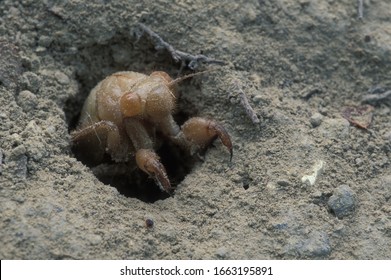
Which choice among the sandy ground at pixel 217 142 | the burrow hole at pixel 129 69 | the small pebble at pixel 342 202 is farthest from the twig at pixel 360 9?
the small pebble at pixel 342 202

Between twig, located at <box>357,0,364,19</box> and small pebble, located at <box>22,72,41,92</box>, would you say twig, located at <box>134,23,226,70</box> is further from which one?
twig, located at <box>357,0,364,19</box>

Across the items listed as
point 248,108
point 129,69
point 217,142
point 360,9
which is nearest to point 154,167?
point 217,142

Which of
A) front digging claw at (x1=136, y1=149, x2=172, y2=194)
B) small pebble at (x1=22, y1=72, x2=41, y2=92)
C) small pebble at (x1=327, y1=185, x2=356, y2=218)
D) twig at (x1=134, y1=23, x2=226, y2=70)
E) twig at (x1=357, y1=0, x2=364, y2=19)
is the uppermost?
twig at (x1=357, y1=0, x2=364, y2=19)

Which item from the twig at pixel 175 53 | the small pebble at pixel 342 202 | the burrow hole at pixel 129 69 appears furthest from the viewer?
the burrow hole at pixel 129 69

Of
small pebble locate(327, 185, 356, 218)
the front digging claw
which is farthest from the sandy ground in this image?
the front digging claw

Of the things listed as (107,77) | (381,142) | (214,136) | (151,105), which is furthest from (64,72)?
(381,142)

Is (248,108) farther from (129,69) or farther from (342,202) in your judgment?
(129,69)

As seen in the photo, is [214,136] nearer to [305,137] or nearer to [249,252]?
[305,137]

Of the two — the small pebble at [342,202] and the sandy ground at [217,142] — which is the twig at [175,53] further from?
the small pebble at [342,202]
